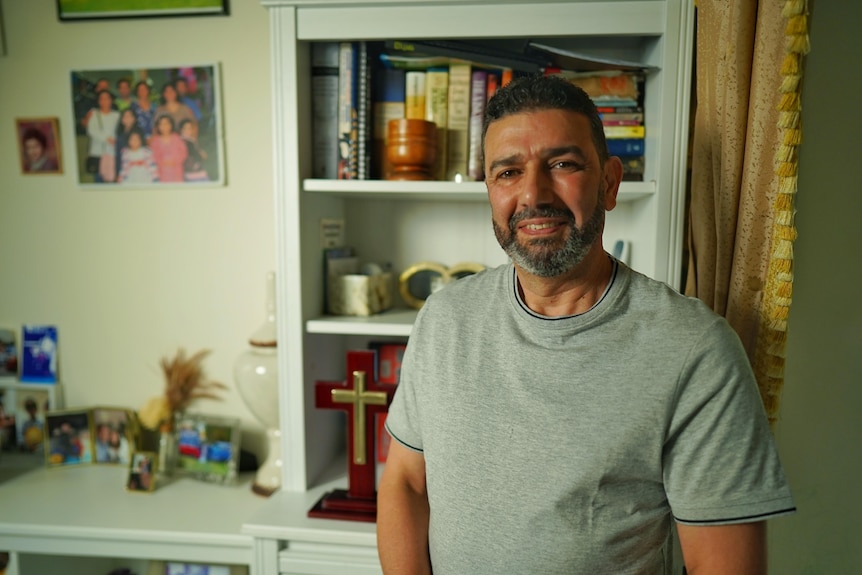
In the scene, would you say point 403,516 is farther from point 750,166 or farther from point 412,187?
point 750,166

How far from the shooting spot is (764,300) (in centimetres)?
99

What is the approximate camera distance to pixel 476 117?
1.40m

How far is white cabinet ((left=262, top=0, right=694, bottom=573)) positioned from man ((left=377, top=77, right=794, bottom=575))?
1.08ft

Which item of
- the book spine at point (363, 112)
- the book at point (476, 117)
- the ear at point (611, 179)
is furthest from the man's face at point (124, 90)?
the ear at point (611, 179)

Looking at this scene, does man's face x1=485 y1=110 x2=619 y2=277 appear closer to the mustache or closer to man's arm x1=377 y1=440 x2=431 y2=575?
the mustache

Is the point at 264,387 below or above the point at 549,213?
below

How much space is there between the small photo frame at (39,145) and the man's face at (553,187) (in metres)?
1.52

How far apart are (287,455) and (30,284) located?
3.54 ft

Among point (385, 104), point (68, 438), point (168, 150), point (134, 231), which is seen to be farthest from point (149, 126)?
point (68, 438)

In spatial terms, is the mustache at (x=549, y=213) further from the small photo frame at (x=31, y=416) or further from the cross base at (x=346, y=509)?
the small photo frame at (x=31, y=416)

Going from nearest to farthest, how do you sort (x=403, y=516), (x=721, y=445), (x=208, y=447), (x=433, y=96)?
(x=721, y=445) < (x=403, y=516) < (x=433, y=96) < (x=208, y=447)

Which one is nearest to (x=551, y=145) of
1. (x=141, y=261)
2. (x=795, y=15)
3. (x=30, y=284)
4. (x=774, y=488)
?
(x=795, y=15)

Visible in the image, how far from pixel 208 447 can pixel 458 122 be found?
1155mm

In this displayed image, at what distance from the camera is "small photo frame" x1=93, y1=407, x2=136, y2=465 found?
181cm
